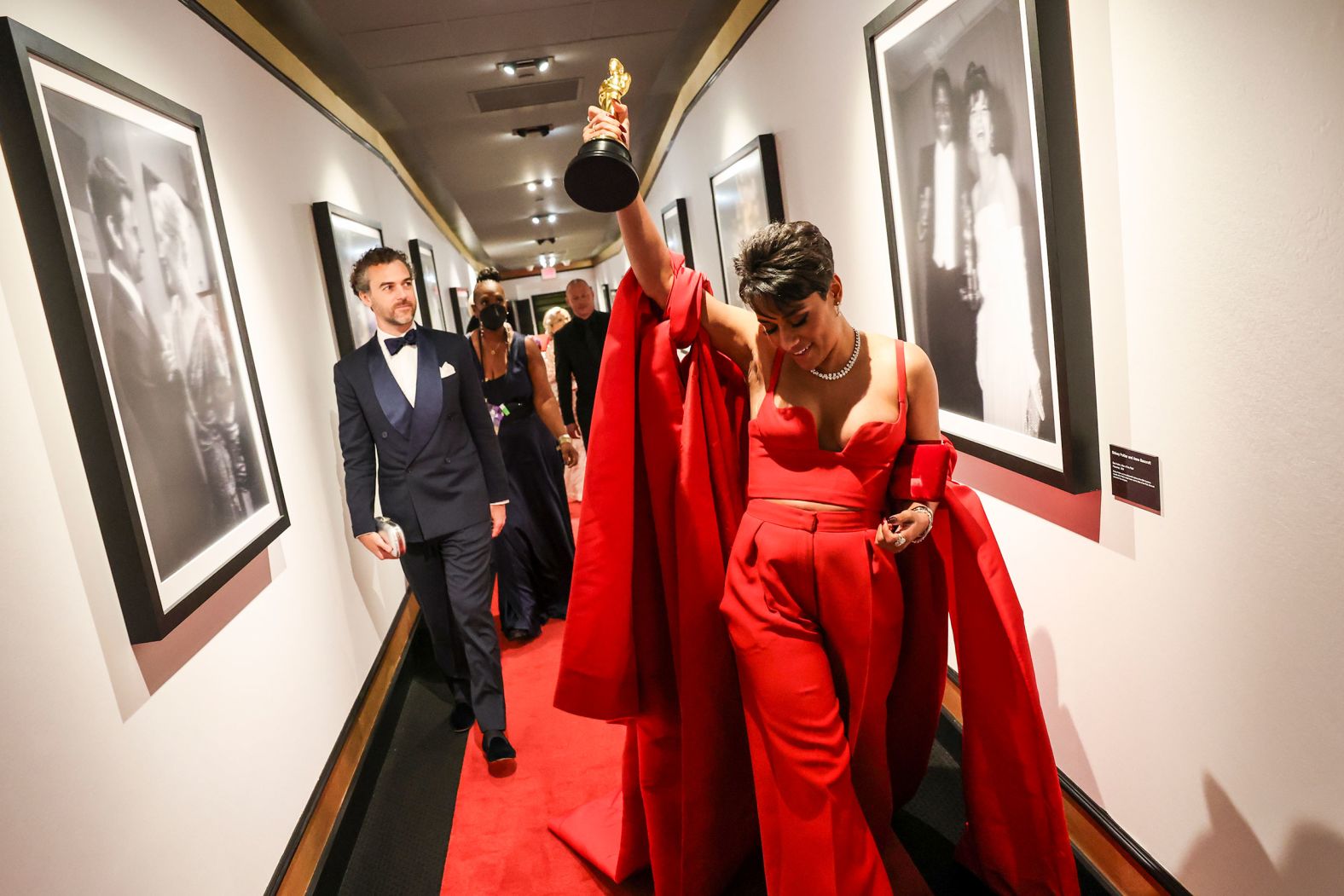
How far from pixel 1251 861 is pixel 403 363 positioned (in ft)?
8.84

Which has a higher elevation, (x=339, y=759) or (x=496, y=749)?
(x=339, y=759)

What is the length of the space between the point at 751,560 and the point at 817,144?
6.62 feet

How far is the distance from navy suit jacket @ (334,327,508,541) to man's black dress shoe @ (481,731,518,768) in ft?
2.41

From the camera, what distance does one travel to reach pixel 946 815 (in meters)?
2.57

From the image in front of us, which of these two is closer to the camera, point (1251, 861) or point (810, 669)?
point (1251, 861)

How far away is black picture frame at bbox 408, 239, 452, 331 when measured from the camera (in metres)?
6.45

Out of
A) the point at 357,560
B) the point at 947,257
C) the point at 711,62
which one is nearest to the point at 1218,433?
the point at 947,257

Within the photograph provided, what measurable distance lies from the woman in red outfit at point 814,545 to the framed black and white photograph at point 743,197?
148 centimetres

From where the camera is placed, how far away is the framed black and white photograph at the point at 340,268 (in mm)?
3957

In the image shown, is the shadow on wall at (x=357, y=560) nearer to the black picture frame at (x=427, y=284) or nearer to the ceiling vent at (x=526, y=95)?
the black picture frame at (x=427, y=284)

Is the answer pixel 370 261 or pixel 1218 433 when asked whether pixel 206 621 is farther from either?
pixel 1218 433

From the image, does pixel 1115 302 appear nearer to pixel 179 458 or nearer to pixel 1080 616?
pixel 1080 616

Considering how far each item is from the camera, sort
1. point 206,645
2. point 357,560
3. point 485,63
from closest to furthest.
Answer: point 206,645 → point 357,560 → point 485,63

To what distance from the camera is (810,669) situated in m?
1.92
